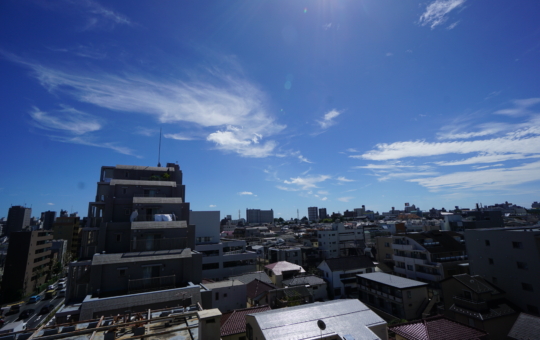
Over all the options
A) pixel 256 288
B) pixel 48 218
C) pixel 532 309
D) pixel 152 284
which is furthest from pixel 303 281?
pixel 48 218

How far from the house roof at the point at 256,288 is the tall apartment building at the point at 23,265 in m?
43.0

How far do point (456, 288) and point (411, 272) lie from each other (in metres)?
16.0

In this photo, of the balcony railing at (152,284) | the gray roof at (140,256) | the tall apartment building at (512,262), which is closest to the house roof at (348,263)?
the tall apartment building at (512,262)

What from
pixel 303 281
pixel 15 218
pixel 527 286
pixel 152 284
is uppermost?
pixel 15 218

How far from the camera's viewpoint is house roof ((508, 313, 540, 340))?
603 inches

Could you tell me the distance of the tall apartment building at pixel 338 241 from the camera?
59.6 meters

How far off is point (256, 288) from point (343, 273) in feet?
49.7

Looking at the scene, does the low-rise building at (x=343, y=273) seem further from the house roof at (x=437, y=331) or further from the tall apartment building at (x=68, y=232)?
the tall apartment building at (x=68, y=232)

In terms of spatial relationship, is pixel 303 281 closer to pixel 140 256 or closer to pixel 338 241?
pixel 140 256

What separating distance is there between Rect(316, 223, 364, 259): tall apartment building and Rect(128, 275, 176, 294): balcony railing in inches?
1755

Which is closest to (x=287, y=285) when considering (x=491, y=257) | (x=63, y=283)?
(x=491, y=257)

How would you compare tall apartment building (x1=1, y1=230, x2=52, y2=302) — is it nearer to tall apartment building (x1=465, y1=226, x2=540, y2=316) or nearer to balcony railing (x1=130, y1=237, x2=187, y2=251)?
balcony railing (x1=130, y1=237, x2=187, y2=251)

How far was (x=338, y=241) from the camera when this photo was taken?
6097cm

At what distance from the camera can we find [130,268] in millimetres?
20703
